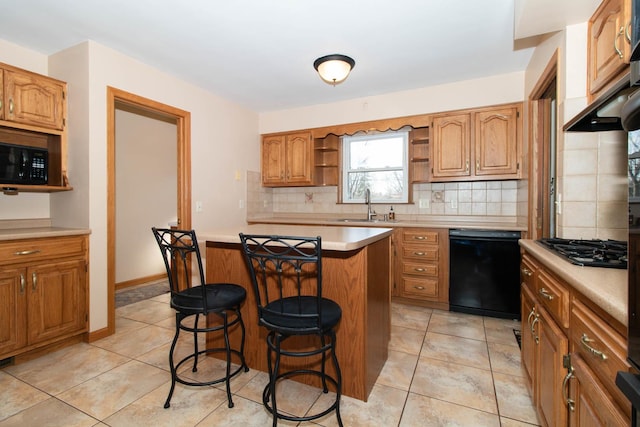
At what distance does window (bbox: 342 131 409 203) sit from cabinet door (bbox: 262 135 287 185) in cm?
87

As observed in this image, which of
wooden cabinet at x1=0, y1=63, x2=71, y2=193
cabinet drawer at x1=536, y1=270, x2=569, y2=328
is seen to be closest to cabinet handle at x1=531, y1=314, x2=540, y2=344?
cabinet drawer at x1=536, y1=270, x2=569, y2=328

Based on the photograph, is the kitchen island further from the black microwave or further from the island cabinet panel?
the black microwave

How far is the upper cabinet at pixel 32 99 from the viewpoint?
2246mm

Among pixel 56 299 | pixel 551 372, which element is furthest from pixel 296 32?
pixel 56 299

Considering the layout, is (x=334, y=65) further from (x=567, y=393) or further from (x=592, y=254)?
(x=567, y=393)

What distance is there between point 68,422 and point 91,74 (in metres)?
2.45

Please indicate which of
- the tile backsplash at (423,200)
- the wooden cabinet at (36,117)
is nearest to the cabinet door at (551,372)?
the tile backsplash at (423,200)

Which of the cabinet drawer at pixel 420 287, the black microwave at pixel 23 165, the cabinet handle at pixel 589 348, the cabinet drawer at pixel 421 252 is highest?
the black microwave at pixel 23 165

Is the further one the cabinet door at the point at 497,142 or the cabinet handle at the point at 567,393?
the cabinet door at the point at 497,142

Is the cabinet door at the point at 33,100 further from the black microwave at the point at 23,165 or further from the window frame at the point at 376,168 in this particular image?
the window frame at the point at 376,168

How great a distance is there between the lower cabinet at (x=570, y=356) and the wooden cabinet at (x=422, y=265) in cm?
152

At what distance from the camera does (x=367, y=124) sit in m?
3.89

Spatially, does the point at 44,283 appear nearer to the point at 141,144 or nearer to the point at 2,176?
the point at 2,176

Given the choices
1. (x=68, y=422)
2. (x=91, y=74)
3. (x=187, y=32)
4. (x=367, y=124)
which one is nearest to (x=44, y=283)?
(x=68, y=422)
